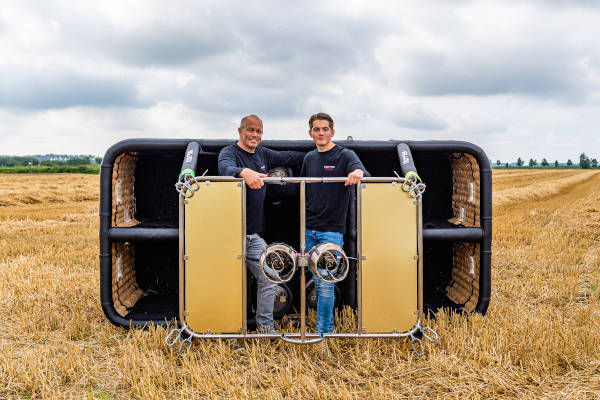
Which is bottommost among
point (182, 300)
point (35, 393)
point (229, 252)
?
point (35, 393)

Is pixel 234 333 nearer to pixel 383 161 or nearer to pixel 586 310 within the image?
pixel 383 161

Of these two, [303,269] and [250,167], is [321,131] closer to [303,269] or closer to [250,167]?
[250,167]

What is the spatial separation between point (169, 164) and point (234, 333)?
8.64 ft

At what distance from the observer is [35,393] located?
11.8ft

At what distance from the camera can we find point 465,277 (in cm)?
535

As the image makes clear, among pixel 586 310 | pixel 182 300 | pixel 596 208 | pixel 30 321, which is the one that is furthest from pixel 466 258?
pixel 596 208

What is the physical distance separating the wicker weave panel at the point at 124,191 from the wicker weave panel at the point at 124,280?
284mm

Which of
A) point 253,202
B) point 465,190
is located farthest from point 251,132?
point 465,190

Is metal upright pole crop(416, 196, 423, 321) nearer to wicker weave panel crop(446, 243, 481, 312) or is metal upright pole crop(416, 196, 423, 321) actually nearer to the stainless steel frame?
the stainless steel frame

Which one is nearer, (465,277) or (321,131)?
(321,131)

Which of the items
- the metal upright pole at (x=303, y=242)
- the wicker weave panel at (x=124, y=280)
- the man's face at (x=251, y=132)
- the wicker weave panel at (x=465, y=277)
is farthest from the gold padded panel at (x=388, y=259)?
the wicker weave panel at (x=124, y=280)

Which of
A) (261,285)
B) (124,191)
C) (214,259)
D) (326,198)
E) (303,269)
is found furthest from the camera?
(124,191)

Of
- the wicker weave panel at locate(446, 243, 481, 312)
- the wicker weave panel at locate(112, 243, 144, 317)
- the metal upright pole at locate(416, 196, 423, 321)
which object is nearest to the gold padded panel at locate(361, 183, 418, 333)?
the metal upright pole at locate(416, 196, 423, 321)

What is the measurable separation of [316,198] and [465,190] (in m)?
2.10
